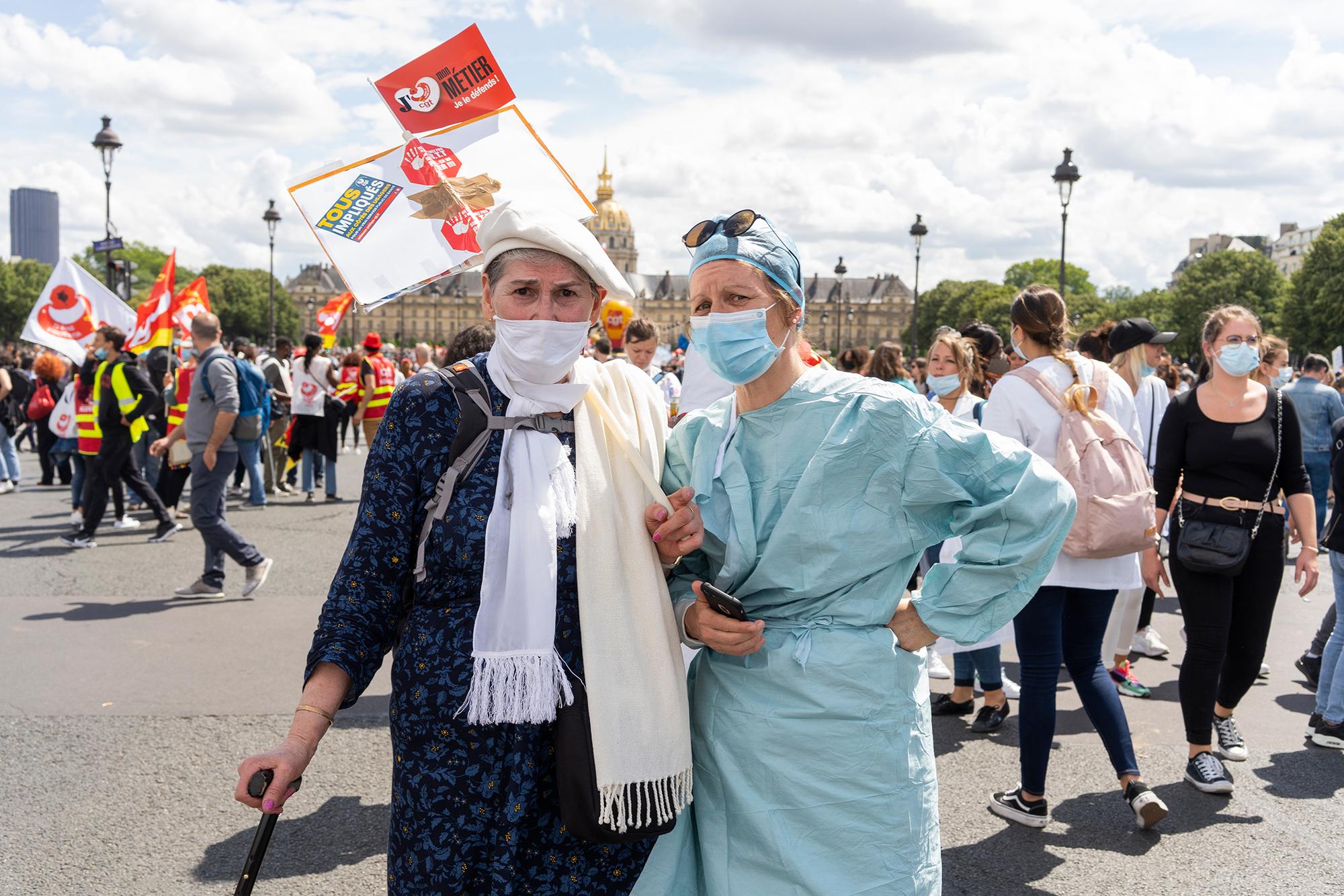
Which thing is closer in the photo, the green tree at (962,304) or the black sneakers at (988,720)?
the black sneakers at (988,720)

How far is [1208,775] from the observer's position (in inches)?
191

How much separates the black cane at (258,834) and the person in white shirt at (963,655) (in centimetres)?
409

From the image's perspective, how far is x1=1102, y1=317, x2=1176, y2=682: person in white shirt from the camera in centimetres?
645

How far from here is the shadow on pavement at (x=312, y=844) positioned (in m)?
3.99

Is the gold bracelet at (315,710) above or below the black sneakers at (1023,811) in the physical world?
above

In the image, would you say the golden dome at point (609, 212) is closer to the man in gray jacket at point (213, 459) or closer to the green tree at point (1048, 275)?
the green tree at point (1048, 275)

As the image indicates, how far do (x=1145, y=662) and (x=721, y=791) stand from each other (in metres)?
5.94

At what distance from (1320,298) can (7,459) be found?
179 ft

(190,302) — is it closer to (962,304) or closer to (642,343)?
(642,343)

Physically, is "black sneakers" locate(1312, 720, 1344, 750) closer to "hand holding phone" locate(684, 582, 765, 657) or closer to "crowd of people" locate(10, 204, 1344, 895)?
"crowd of people" locate(10, 204, 1344, 895)

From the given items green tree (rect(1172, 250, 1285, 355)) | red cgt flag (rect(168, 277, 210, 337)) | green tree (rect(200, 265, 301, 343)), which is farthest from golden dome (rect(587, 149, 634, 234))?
red cgt flag (rect(168, 277, 210, 337))

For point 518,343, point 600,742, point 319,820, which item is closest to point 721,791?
point 600,742

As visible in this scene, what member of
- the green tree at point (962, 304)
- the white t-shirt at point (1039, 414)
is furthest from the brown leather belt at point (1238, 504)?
the green tree at point (962, 304)

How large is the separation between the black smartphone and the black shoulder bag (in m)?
3.39
